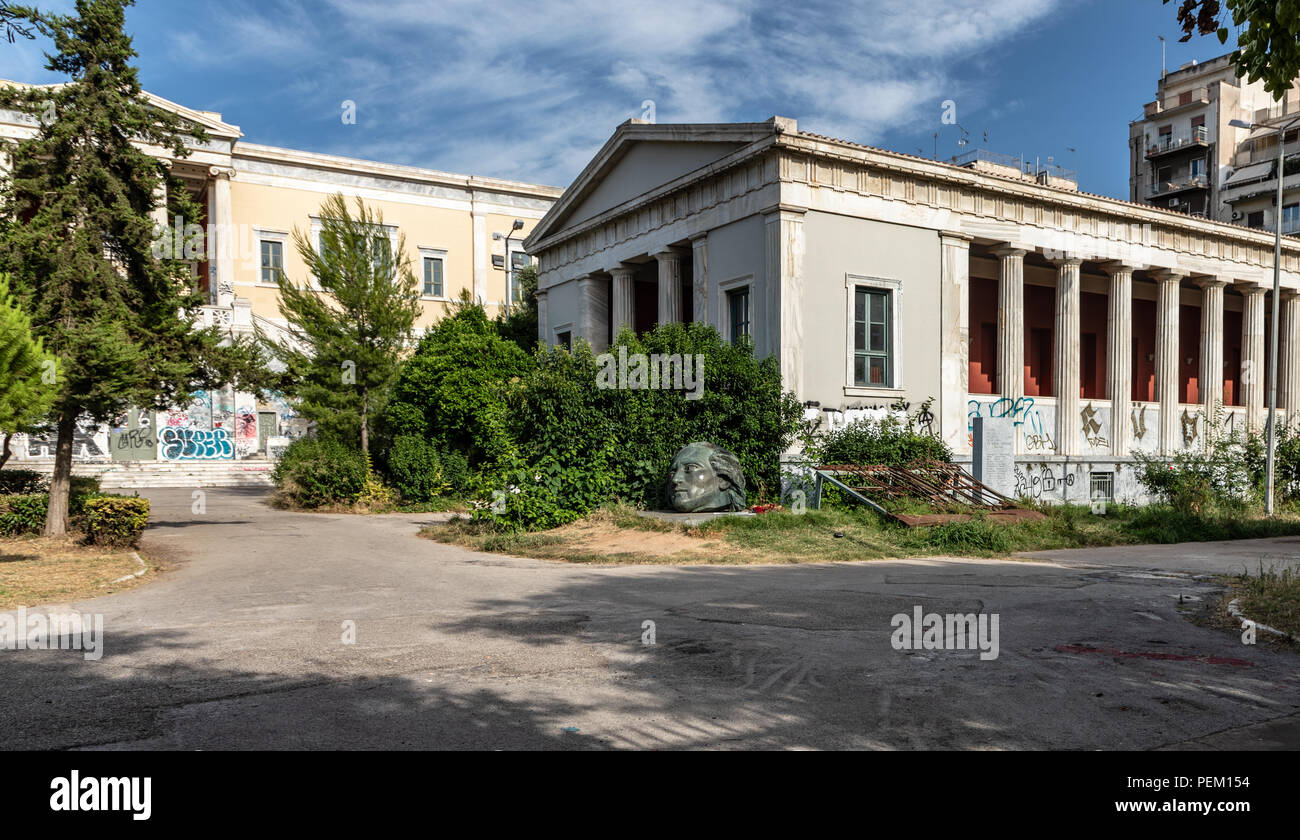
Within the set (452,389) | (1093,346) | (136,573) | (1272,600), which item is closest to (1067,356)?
(1093,346)

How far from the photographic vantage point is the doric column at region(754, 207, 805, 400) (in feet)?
65.6

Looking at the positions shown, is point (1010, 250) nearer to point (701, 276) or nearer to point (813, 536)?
point (701, 276)

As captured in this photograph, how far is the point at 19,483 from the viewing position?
17.2 meters

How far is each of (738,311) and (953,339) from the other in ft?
18.6

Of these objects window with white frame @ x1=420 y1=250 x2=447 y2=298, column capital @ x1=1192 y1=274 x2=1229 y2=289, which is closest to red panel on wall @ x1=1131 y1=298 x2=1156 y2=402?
column capital @ x1=1192 y1=274 x2=1229 y2=289

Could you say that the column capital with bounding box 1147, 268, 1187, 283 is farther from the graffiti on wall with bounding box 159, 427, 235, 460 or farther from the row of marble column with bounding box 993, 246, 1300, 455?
the graffiti on wall with bounding box 159, 427, 235, 460

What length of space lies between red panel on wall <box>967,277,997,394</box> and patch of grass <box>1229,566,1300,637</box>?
16.8m

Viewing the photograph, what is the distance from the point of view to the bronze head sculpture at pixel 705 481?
16844 millimetres

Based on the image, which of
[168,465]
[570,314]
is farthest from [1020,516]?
[168,465]

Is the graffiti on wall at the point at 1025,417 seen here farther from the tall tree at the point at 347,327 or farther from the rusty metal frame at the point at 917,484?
the tall tree at the point at 347,327

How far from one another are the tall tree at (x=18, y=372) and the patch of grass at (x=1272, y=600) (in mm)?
13413

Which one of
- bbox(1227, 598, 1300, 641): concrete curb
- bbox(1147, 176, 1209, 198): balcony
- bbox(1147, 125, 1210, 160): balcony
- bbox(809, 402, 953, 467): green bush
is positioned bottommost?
bbox(1227, 598, 1300, 641): concrete curb
